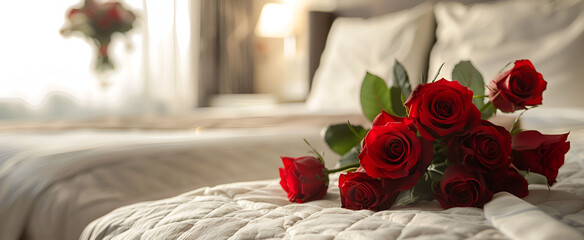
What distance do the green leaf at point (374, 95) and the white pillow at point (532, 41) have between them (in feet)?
3.25

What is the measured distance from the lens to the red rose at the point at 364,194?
0.59 meters

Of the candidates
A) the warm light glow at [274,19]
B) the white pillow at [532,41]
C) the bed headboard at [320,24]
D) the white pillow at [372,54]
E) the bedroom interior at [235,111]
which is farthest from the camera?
the warm light glow at [274,19]

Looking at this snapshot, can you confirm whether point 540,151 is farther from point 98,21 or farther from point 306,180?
point 98,21

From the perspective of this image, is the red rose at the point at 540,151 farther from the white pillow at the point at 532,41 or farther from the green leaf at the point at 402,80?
the white pillow at the point at 532,41

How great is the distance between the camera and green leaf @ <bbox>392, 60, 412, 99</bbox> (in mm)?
742

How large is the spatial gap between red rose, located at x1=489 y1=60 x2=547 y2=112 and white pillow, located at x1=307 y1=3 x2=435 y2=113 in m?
1.65

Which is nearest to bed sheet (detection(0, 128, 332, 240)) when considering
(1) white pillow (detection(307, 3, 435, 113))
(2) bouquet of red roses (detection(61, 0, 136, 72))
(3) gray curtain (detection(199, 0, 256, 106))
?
(1) white pillow (detection(307, 3, 435, 113))

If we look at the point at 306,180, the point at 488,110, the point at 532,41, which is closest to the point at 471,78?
the point at 488,110

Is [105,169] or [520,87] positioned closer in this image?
[520,87]

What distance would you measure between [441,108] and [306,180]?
8.0 inches

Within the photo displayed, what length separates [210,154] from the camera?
1.26 metres

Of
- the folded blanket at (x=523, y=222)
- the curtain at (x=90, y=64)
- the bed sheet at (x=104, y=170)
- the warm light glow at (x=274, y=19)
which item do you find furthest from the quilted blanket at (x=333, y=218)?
the warm light glow at (x=274, y=19)

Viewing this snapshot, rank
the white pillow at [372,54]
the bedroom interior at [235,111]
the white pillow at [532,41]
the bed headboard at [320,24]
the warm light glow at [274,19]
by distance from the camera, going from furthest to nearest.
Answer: the warm light glow at [274,19] → the bed headboard at [320,24] → the white pillow at [372,54] → the white pillow at [532,41] → the bedroom interior at [235,111]

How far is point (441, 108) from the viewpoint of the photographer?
1.90ft
